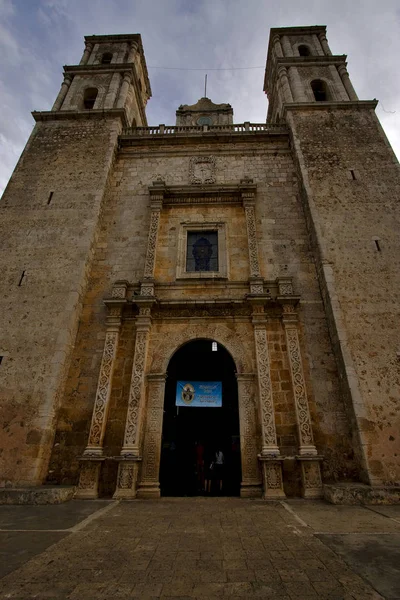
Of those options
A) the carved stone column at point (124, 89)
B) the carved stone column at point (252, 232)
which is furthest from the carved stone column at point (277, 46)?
the carved stone column at point (252, 232)

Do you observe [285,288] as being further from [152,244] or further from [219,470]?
[219,470]

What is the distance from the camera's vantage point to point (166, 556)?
333 centimetres

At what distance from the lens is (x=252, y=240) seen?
1003cm

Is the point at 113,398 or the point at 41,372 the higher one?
the point at 41,372

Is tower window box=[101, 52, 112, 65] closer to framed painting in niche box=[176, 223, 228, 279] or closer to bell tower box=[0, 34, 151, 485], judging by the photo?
bell tower box=[0, 34, 151, 485]

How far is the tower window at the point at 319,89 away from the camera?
14562 mm

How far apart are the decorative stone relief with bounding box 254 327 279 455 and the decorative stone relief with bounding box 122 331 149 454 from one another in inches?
121

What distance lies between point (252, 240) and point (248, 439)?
19.7 ft

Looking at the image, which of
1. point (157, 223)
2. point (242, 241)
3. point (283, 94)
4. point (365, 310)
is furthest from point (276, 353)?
point (283, 94)

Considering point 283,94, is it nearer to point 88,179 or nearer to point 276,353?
point 88,179

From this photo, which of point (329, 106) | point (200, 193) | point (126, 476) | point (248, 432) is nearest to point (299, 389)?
point (248, 432)

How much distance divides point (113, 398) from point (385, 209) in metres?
10.2

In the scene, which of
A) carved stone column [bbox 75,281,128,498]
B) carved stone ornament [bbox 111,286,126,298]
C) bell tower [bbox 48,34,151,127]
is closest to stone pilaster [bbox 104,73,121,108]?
bell tower [bbox 48,34,151,127]

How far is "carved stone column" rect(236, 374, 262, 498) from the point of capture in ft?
22.9
